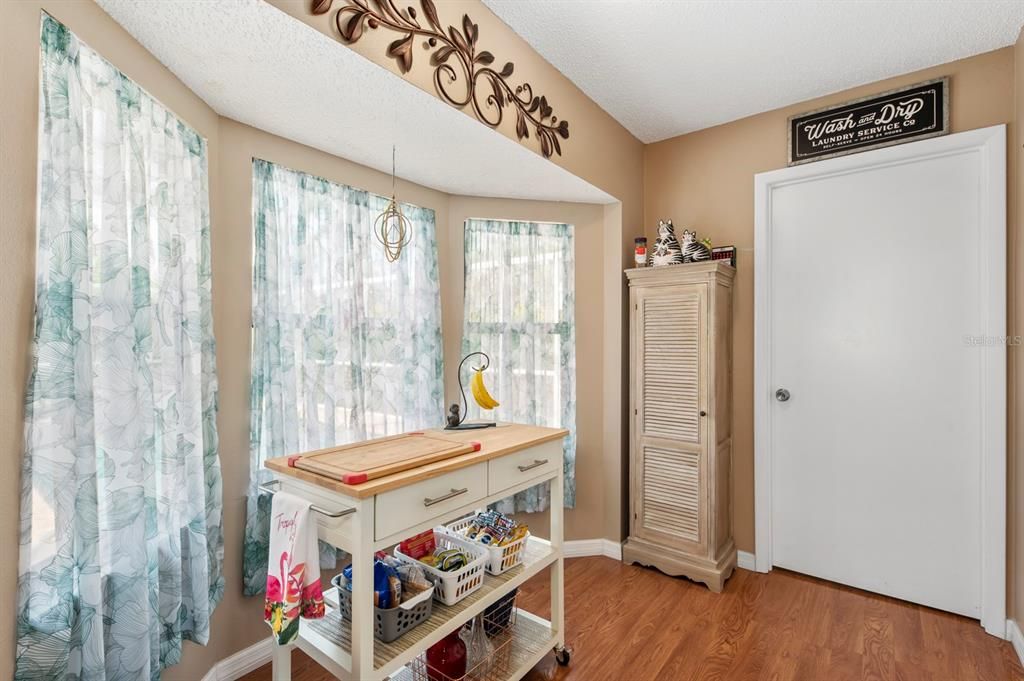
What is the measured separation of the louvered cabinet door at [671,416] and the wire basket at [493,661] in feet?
3.63

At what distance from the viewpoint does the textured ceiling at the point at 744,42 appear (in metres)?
1.89

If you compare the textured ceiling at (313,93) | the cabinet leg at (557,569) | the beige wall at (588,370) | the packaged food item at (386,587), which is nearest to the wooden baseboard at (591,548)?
the beige wall at (588,370)

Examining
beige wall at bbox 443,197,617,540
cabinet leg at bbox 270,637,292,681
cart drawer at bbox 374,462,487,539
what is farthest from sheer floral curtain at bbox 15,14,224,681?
beige wall at bbox 443,197,617,540

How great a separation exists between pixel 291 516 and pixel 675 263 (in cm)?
223

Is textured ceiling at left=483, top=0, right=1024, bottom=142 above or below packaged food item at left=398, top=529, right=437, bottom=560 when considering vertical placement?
above

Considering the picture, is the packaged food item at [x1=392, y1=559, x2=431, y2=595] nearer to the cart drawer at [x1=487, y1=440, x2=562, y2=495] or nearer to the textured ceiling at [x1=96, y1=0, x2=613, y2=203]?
the cart drawer at [x1=487, y1=440, x2=562, y2=495]

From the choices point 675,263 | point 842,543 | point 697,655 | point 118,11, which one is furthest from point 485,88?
point 842,543

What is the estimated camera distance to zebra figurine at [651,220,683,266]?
2717mm

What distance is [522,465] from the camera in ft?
6.15

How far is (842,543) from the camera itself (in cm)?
254

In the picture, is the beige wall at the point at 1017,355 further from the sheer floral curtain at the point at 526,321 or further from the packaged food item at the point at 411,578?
the packaged food item at the point at 411,578

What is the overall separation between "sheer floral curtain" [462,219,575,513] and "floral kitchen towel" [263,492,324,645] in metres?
1.44

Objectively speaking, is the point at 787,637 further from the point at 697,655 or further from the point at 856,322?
the point at 856,322

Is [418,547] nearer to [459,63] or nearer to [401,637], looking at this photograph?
[401,637]
